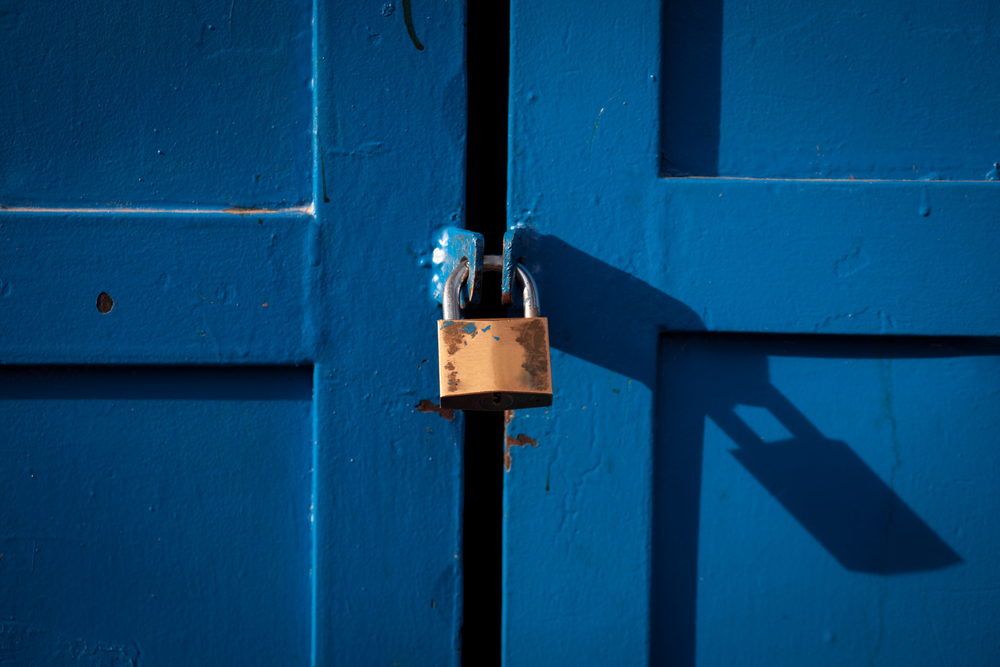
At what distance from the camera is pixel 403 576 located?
0.67 m

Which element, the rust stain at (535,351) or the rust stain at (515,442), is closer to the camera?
the rust stain at (535,351)

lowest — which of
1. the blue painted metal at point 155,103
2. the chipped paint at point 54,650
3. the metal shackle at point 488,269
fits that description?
the chipped paint at point 54,650

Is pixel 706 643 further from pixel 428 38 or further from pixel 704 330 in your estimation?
pixel 428 38

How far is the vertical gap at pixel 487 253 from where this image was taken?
0.70 metres

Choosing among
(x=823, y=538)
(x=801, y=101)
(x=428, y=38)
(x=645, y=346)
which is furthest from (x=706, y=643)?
(x=428, y=38)

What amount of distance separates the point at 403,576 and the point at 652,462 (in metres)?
0.34

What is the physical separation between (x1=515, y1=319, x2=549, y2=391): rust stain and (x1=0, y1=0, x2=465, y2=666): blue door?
0.55 ft

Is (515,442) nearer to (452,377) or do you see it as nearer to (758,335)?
(452,377)

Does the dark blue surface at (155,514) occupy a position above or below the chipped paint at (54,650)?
above

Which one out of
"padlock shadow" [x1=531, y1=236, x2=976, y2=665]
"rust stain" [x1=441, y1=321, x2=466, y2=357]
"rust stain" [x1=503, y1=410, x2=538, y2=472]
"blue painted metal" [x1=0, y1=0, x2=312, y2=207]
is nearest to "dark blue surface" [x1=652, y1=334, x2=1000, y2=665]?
"padlock shadow" [x1=531, y1=236, x2=976, y2=665]

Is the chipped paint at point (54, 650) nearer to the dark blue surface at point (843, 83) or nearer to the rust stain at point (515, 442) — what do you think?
the rust stain at point (515, 442)

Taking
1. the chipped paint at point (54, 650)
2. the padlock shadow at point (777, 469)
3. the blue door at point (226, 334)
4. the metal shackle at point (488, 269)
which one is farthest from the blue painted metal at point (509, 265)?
the chipped paint at point (54, 650)

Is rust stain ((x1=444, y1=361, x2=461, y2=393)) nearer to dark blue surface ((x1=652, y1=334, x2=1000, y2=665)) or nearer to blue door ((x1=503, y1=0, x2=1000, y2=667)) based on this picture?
blue door ((x1=503, y1=0, x2=1000, y2=667))

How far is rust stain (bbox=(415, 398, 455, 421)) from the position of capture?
26.2 inches
